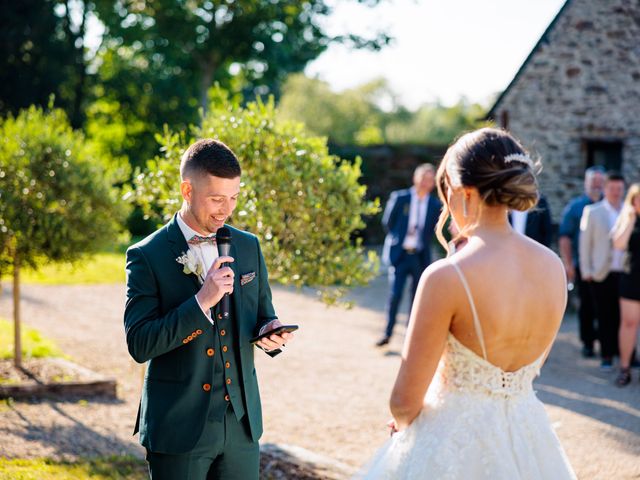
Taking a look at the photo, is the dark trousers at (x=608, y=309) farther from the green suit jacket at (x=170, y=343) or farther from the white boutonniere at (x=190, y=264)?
the white boutonniere at (x=190, y=264)

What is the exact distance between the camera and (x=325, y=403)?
8.76m

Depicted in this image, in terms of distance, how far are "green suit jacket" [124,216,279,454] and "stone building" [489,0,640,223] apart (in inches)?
553

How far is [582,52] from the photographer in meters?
16.8

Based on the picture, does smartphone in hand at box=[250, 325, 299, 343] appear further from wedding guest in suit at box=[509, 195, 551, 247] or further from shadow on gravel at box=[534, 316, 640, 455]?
wedding guest in suit at box=[509, 195, 551, 247]

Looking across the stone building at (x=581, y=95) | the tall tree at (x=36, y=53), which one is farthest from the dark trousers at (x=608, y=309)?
the tall tree at (x=36, y=53)

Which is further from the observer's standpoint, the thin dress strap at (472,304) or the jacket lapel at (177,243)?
the jacket lapel at (177,243)

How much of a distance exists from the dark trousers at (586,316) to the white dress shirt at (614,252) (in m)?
0.96

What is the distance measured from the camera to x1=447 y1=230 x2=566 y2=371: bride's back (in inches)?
108

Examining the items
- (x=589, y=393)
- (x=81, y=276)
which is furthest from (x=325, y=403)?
(x=81, y=276)

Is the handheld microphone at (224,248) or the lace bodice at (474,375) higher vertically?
the handheld microphone at (224,248)

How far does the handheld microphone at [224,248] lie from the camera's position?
334cm

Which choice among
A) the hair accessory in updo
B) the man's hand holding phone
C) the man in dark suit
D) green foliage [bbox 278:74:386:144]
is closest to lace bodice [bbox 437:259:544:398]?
the hair accessory in updo

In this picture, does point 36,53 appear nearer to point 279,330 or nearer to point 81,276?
point 81,276

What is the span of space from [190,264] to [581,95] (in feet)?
48.7
